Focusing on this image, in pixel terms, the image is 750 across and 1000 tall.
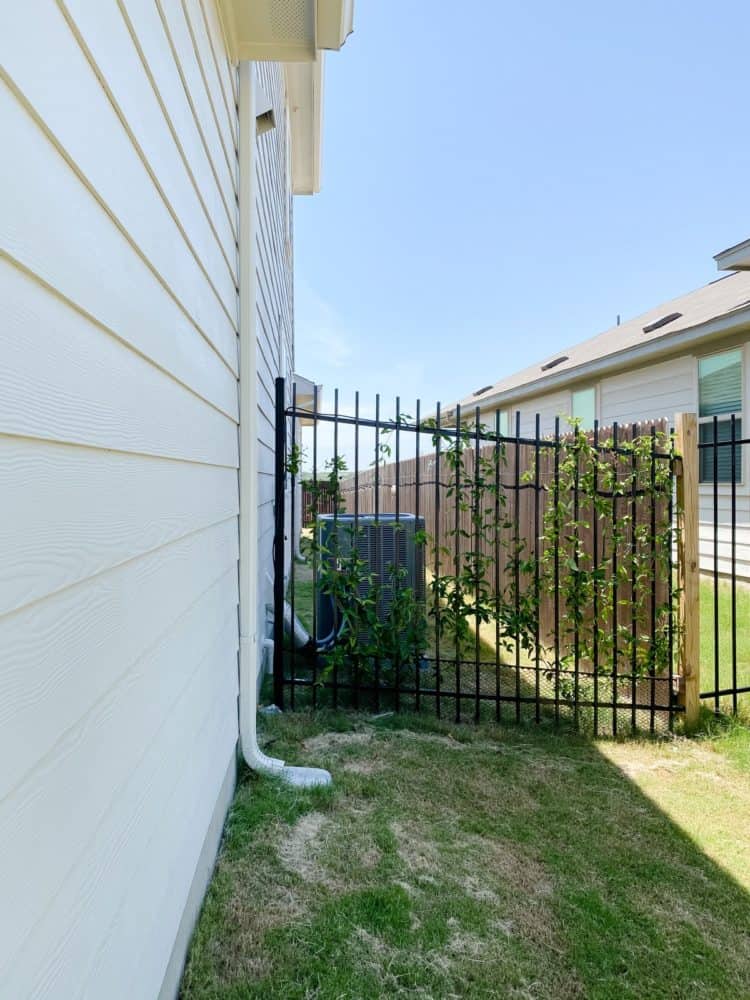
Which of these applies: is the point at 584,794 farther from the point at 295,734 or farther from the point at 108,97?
the point at 108,97

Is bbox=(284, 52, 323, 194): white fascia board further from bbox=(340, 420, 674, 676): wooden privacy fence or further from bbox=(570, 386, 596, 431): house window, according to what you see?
bbox=(570, 386, 596, 431): house window

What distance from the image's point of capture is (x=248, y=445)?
250cm

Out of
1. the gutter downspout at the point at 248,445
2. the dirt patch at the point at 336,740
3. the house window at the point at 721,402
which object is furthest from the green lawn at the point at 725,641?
the gutter downspout at the point at 248,445

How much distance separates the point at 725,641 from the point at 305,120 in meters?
6.63

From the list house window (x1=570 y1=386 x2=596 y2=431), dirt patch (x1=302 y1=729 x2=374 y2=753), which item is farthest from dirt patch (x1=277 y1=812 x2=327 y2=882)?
house window (x1=570 y1=386 x2=596 y2=431)

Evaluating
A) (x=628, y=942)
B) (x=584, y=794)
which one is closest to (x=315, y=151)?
(x=584, y=794)

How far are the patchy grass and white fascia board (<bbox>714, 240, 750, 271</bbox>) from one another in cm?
463

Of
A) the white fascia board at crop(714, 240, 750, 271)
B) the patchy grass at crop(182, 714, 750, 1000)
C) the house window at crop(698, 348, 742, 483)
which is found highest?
the white fascia board at crop(714, 240, 750, 271)

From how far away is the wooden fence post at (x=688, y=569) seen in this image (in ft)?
10.5

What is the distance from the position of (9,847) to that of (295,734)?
2527mm

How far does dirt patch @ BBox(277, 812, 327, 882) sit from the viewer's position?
1.93 meters

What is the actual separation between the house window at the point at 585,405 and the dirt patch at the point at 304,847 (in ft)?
26.3

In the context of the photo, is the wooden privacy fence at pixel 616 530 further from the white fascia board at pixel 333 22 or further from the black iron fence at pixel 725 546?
the white fascia board at pixel 333 22

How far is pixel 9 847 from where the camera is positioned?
0.63m
